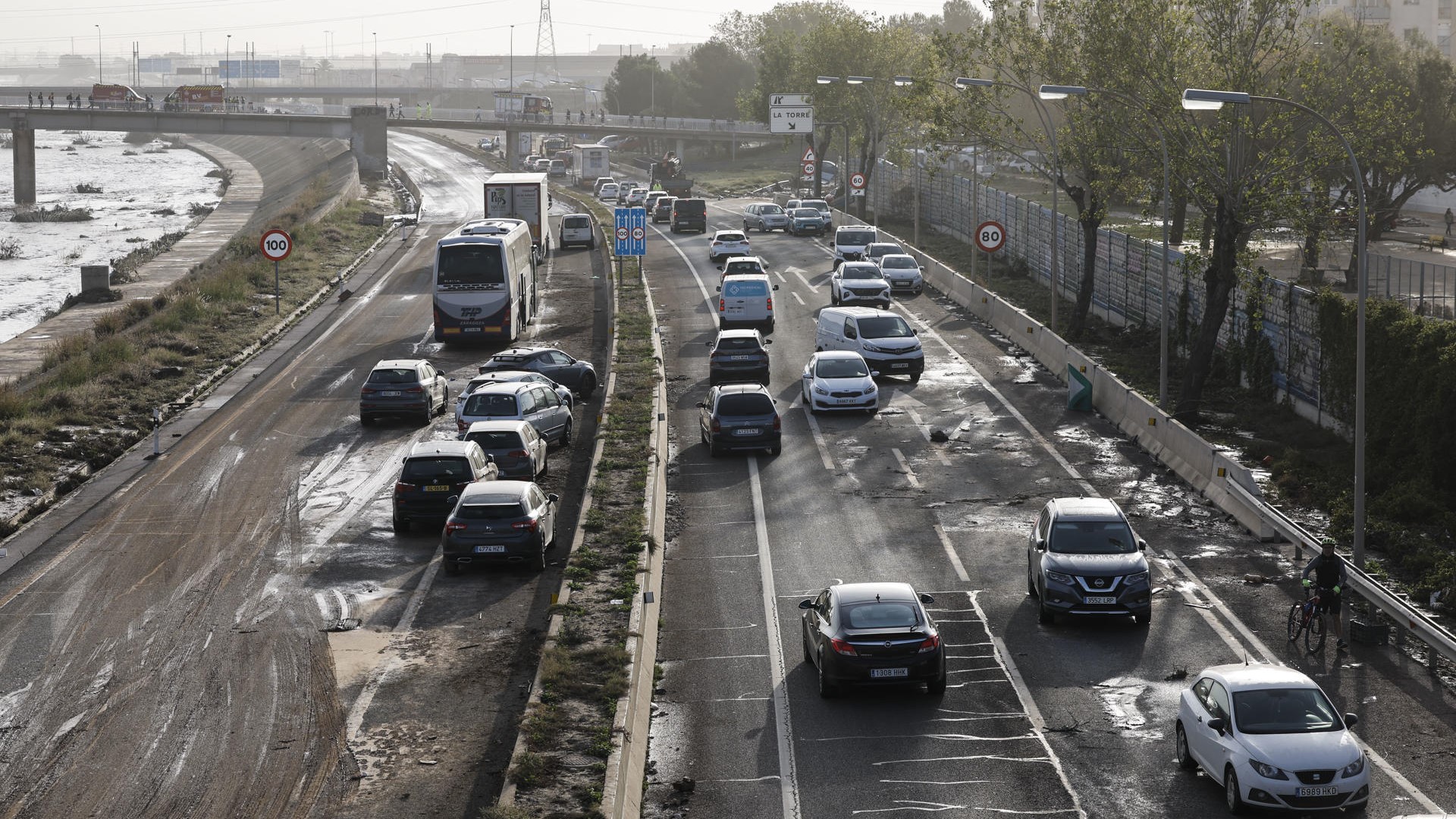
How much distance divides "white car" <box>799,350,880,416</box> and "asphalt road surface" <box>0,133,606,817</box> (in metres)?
5.74

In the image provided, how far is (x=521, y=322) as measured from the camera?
50.5 m

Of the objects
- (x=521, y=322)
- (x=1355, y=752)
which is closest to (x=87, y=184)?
(x=521, y=322)

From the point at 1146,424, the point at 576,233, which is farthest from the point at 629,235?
the point at 1146,424

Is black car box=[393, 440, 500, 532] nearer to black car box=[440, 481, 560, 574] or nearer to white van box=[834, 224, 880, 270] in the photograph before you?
black car box=[440, 481, 560, 574]

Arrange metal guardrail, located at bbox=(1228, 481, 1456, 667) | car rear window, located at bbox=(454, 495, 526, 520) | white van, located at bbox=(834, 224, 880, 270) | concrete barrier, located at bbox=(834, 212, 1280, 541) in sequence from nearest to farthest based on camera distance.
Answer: metal guardrail, located at bbox=(1228, 481, 1456, 667) < car rear window, located at bbox=(454, 495, 526, 520) < concrete barrier, located at bbox=(834, 212, 1280, 541) < white van, located at bbox=(834, 224, 880, 270)

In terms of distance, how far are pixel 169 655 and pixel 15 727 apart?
9.71ft

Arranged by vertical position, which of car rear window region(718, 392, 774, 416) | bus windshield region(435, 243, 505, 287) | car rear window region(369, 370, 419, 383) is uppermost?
bus windshield region(435, 243, 505, 287)

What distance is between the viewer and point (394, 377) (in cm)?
3681

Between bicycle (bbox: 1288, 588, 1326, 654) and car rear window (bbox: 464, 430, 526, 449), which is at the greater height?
car rear window (bbox: 464, 430, 526, 449)

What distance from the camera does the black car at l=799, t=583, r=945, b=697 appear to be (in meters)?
18.8

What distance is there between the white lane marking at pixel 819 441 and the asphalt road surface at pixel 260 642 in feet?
17.8

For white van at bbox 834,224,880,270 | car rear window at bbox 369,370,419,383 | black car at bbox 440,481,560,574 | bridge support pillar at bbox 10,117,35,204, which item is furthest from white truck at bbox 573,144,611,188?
black car at bbox 440,481,560,574

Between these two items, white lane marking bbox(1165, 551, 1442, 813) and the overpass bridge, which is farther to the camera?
the overpass bridge

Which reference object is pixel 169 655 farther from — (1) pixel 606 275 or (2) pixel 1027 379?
(1) pixel 606 275
